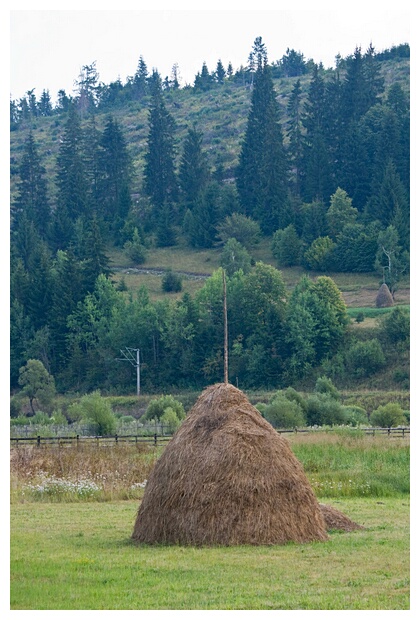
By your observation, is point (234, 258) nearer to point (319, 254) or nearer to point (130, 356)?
point (319, 254)

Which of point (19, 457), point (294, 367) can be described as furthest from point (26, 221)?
point (19, 457)

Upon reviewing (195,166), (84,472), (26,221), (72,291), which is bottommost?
(84,472)

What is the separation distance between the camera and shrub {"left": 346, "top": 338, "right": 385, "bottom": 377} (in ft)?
256

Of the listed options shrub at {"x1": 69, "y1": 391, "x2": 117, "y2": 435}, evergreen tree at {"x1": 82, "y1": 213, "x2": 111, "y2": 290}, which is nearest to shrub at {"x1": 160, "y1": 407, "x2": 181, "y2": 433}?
shrub at {"x1": 69, "y1": 391, "x2": 117, "y2": 435}

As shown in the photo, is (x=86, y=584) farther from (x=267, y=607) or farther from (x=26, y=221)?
(x=26, y=221)

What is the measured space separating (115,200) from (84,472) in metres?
103

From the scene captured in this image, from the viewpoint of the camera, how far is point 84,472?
91.8 feet

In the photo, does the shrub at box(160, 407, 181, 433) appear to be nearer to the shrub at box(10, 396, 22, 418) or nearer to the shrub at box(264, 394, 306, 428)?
the shrub at box(264, 394, 306, 428)

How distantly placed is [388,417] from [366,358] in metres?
23.4

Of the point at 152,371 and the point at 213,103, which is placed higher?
the point at 213,103

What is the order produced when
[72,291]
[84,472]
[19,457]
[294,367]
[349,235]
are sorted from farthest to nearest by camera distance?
[349,235]
[72,291]
[294,367]
[19,457]
[84,472]

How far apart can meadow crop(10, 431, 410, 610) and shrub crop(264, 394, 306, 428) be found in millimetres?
24943

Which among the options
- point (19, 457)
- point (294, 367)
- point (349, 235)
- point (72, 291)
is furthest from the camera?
point (349, 235)

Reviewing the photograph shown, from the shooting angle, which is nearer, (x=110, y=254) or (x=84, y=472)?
(x=84, y=472)
